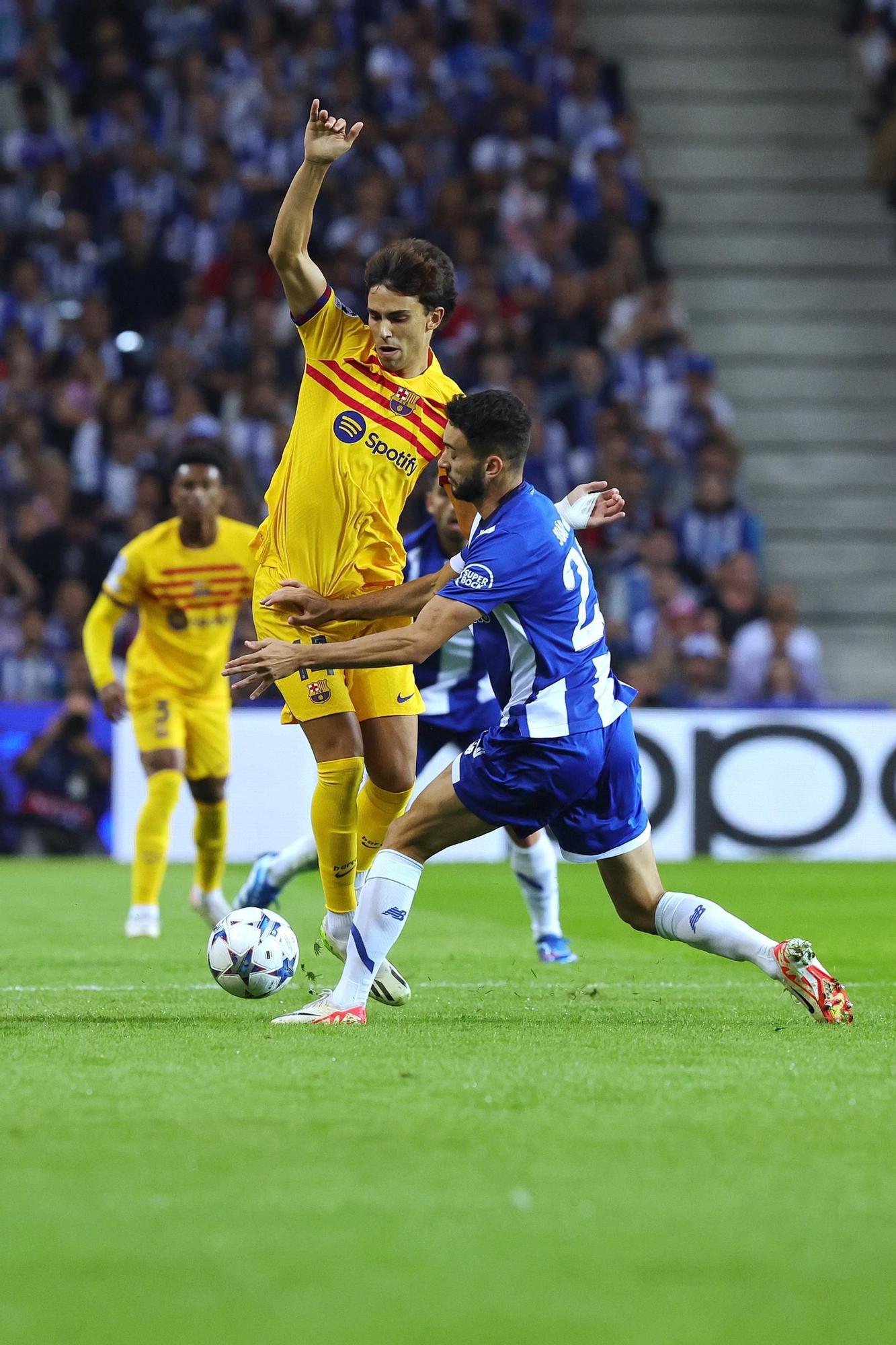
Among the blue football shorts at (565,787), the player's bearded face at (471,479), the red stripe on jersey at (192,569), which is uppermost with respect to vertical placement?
the player's bearded face at (471,479)

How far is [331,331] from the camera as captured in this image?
20.6 feet

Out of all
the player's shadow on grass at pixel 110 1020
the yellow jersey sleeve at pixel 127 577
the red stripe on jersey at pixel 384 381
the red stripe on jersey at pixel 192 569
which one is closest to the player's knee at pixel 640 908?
the player's shadow on grass at pixel 110 1020

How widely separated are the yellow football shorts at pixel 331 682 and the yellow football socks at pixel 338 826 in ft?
0.60

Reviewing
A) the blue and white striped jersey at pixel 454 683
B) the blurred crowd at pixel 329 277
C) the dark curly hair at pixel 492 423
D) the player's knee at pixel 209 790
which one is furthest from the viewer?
the blurred crowd at pixel 329 277

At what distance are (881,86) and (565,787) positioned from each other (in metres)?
16.6

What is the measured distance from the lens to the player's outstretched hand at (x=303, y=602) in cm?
586

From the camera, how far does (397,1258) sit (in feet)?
10.4

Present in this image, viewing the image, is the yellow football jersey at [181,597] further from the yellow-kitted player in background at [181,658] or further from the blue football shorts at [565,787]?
the blue football shorts at [565,787]

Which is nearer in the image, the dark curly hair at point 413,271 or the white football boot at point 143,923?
the dark curly hair at point 413,271

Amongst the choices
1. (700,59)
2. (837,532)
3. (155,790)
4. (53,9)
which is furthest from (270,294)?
(155,790)

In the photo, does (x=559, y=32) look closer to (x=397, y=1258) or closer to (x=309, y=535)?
(x=309, y=535)

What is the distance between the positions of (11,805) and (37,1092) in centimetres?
986

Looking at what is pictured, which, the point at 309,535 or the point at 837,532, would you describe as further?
the point at 837,532

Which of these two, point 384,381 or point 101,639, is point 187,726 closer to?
point 101,639
